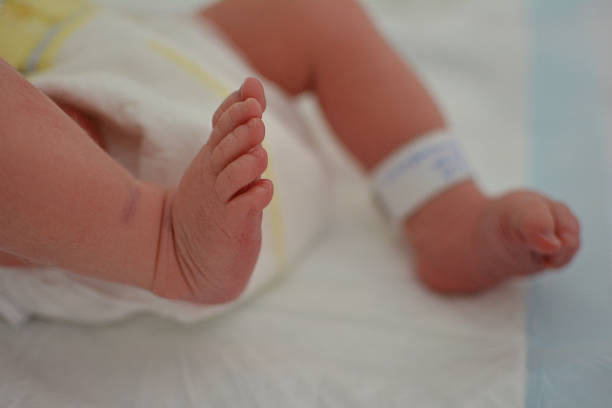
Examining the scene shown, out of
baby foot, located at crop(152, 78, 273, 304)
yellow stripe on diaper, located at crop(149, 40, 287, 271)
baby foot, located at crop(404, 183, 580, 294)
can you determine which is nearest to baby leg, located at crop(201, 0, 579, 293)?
baby foot, located at crop(404, 183, 580, 294)

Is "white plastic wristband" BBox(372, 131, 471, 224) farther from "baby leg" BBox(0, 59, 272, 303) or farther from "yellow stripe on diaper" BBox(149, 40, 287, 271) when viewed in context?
"baby leg" BBox(0, 59, 272, 303)

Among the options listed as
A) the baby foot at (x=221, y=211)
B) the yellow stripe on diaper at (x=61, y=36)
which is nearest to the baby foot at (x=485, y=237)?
the baby foot at (x=221, y=211)

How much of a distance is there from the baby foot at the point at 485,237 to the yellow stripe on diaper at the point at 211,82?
6.7 inches

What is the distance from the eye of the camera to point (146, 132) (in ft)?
1.78

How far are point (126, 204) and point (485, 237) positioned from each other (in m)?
0.35

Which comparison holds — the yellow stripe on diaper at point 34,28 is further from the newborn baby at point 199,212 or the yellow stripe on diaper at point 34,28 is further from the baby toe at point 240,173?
the baby toe at point 240,173

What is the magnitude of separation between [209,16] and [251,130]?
399mm

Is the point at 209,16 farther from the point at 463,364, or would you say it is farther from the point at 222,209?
the point at 463,364

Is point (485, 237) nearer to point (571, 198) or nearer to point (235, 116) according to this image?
point (571, 198)

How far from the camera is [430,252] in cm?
66

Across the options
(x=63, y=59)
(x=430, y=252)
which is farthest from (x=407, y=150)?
(x=63, y=59)

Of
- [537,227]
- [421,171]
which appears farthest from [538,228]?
[421,171]

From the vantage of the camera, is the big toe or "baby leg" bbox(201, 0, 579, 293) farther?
"baby leg" bbox(201, 0, 579, 293)

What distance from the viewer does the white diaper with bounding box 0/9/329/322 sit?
544 mm
